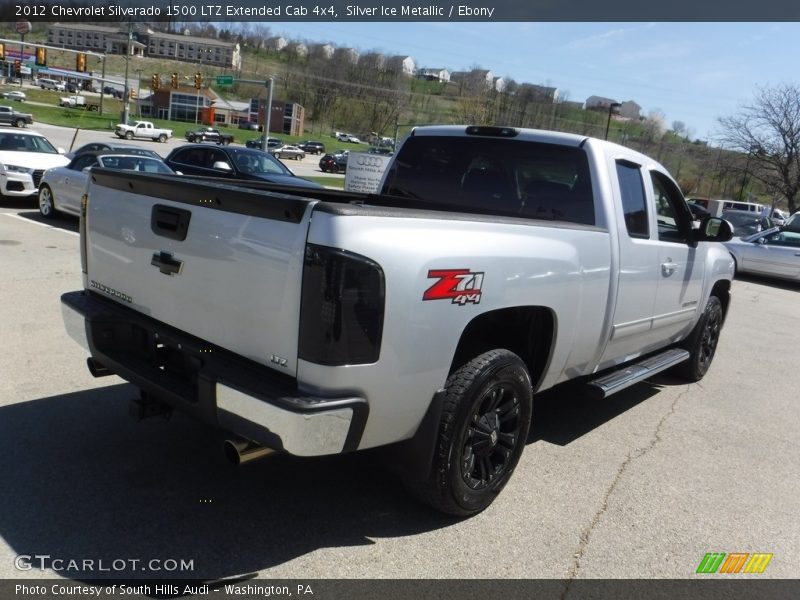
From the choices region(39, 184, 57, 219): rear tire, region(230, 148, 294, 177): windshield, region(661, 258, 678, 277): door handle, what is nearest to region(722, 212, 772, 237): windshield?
region(230, 148, 294, 177): windshield

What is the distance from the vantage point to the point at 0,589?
257 centimetres

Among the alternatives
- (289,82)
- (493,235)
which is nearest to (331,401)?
(493,235)

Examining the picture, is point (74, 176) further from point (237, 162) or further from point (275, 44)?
point (275, 44)

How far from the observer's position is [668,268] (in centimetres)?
489

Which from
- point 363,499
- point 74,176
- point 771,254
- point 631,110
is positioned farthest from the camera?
point 631,110

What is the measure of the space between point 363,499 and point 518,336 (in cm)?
126

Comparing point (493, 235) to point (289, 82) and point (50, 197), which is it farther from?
point (289, 82)

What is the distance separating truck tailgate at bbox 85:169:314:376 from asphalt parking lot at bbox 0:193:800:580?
3.02 feet

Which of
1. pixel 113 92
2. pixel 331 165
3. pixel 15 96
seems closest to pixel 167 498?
pixel 331 165

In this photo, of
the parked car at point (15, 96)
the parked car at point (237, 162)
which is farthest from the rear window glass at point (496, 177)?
the parked car at point (15, 96)

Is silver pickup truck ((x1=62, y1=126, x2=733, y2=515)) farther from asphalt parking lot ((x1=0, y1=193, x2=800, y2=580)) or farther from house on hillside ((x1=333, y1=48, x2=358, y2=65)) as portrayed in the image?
house on hillside ((x1=333, y1=48, x2=358, y2=65))

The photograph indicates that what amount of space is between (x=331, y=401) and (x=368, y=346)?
254 millimetres

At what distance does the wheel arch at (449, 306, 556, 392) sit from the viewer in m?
3.38

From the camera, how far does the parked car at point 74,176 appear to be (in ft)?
39.5
